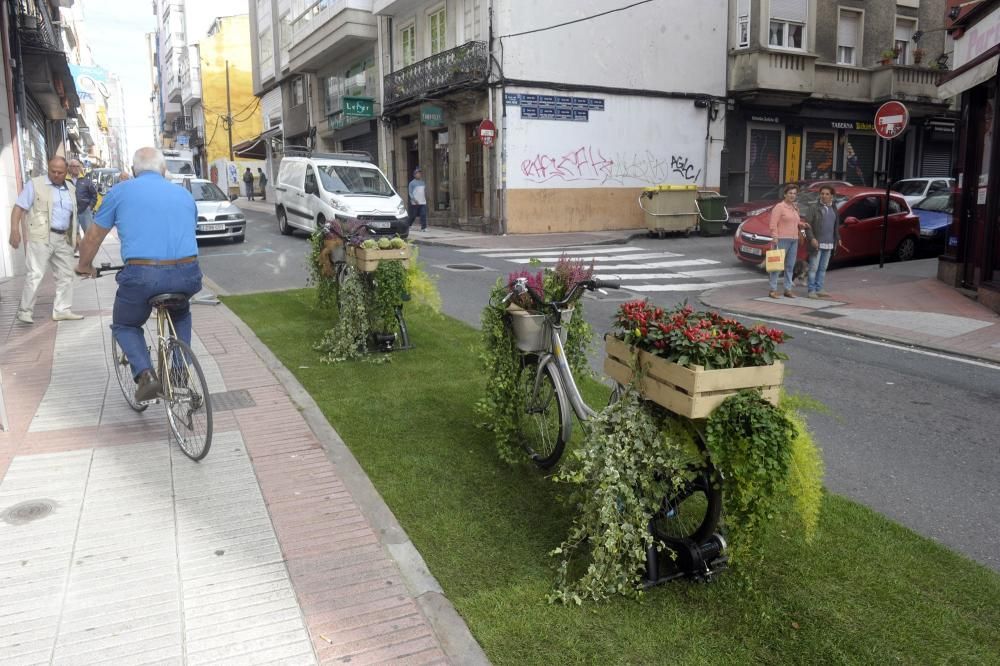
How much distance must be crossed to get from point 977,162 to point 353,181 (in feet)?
42.3

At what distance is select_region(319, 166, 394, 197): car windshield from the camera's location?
60.1ft

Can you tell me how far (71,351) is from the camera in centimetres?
778

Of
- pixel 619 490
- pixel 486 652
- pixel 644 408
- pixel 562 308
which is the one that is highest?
pixel 562 308

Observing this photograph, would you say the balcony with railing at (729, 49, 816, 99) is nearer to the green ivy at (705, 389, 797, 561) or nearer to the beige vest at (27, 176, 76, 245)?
the beige vest at (27, 176, 76, 245)

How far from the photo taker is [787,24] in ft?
81.8

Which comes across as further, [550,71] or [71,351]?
[550,71]

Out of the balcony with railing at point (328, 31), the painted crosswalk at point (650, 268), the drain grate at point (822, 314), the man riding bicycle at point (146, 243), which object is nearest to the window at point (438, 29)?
the balcony with railing at point (328, 31)

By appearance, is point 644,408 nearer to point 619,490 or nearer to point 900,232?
point 619,490

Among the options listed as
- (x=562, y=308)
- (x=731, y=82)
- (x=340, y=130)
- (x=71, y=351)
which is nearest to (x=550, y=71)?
(x=731, y=82)

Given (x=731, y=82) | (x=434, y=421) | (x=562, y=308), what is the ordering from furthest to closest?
(x=731, y=82) → (x=434, y=421) → (x=562, y=308)

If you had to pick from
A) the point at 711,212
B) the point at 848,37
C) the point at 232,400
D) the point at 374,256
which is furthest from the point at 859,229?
the point at 848,37

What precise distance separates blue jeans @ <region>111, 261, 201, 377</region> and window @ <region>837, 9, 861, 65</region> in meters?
26.8

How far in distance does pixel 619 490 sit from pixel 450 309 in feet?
24.1

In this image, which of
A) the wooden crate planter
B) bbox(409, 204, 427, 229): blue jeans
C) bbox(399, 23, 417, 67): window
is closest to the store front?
the wooden crate planter
